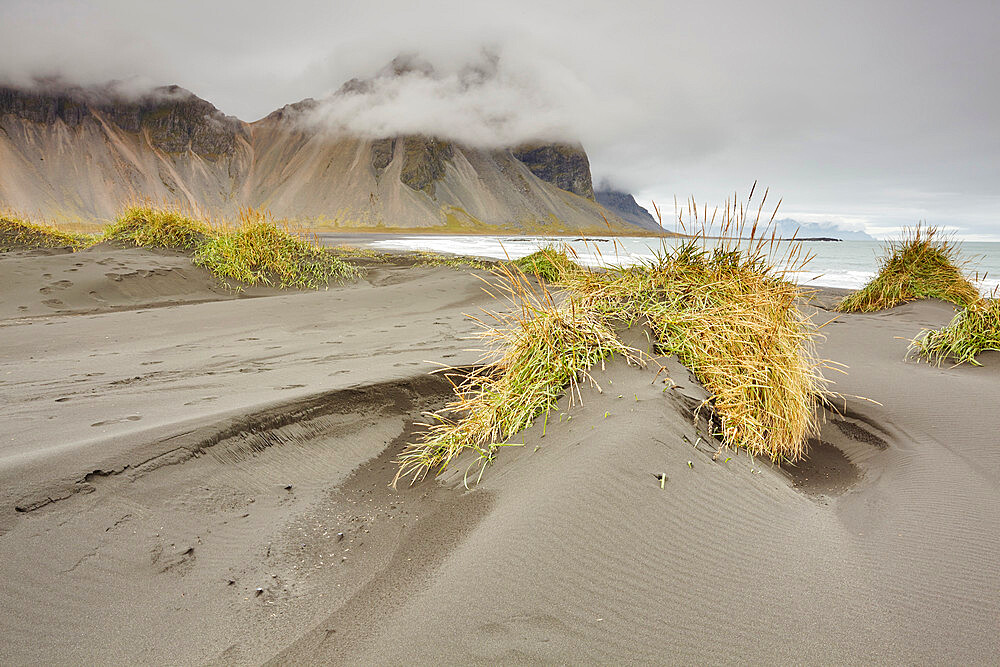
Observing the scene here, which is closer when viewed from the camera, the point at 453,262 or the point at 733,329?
the point at 733,329

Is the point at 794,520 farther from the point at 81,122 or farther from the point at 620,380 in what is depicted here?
the point at 81,122

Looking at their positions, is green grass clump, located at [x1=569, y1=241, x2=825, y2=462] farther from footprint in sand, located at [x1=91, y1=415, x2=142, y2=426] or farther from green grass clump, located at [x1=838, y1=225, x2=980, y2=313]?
green grass clump, located at [x1=838, y1=225, x2=980, y2=313]

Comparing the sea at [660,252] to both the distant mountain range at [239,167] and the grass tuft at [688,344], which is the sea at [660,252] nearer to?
the grass tuft at [688,344]

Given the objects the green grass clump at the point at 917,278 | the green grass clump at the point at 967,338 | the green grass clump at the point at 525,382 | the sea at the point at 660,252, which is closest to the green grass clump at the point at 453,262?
the sea at the point at 660,252

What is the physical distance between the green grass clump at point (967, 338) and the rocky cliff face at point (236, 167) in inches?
3777

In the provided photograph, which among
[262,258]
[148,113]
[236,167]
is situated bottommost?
[262,258]

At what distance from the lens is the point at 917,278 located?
860cm

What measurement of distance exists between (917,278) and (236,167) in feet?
423

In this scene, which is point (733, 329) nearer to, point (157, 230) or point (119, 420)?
point (119, 420)

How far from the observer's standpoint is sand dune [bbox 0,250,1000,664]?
1454 millimetres

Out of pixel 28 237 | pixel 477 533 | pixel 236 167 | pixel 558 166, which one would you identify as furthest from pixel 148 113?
pixel 477 533

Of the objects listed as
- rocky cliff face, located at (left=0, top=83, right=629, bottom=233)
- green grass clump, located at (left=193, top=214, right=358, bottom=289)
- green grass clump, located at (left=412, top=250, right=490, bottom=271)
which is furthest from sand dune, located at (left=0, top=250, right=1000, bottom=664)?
rocky cliff face, located at (left=0, top=83, right=629, bottom=233)

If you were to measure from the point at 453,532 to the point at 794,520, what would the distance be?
4.48 ft

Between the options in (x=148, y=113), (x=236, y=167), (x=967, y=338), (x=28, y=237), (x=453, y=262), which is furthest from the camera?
(x=236, y=167)
